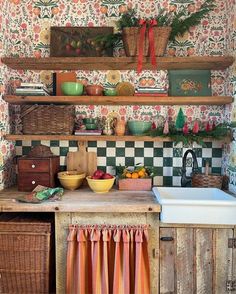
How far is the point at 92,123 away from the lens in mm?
2291

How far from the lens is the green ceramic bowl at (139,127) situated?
7.38 ft

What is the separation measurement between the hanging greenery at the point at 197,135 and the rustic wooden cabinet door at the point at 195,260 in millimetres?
707

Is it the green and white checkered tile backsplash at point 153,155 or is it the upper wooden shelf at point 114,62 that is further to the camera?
the green and white checkered tile backsplash at point 153,155

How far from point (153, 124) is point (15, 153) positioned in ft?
4.04

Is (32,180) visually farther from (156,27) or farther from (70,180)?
(156,27)

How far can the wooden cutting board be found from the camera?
2.38 meters

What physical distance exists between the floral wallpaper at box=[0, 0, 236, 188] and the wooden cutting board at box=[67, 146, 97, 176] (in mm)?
341

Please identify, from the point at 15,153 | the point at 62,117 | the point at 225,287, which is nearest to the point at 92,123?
the point at 62,117

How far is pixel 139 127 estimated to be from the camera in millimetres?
2250

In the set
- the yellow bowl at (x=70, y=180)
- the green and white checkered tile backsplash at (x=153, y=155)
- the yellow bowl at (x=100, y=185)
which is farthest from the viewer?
the green and white checkered tile backsplash at (x=153, y=155)

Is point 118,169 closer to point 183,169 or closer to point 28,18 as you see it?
point 183,169

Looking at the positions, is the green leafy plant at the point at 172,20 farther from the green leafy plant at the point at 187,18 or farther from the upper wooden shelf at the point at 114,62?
the upper wooden shelf at the point at 114,62

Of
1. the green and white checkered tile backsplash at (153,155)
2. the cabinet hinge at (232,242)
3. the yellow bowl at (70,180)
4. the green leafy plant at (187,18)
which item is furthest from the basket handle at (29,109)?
the cabinet hinge at (232,242)

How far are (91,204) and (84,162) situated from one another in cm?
67
